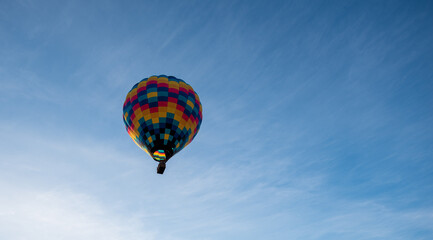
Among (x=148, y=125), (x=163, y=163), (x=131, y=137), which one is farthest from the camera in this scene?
(x=131, y=137)

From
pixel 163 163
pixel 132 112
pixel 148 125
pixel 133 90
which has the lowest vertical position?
pixel 163 163

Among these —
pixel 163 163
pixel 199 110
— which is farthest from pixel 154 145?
pixel 199 110

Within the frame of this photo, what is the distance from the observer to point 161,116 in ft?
64.2

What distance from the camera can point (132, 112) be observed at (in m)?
20.4

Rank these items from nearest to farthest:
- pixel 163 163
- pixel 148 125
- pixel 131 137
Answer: pixel 163 163, pixel 148 125, pixel 131 137

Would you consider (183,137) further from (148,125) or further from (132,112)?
(132,112)

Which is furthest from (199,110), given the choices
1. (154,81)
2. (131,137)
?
(131,137)

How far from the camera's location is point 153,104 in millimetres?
19984

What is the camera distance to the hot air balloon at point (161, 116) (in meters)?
18.9

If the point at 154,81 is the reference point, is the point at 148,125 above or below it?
below

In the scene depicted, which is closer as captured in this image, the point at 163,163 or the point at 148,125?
the point at 163,163

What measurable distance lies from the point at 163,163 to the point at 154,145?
55.3 inches

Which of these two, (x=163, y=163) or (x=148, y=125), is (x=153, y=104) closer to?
(x=148, y=125)

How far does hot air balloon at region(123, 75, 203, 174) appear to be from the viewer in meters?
18.9
